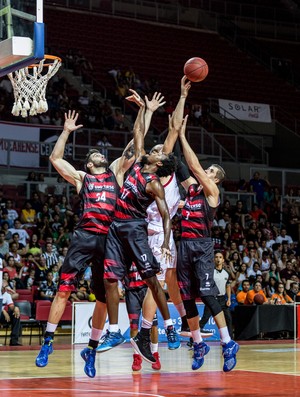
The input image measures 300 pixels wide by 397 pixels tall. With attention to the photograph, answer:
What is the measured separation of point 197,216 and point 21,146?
1225 centimetres

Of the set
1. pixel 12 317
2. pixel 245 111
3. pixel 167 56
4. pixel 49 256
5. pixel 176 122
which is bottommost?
pixel 12 317

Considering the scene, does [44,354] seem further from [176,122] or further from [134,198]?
[176,122]

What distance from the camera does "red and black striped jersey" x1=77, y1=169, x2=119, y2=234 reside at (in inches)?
384

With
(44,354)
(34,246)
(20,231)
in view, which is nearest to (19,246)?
(34,246)

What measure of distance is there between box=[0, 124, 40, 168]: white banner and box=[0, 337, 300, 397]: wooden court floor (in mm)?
8752

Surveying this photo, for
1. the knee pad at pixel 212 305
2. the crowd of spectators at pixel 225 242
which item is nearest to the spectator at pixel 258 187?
the crowd of spectators at pixel 225 242

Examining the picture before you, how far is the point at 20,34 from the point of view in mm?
9234

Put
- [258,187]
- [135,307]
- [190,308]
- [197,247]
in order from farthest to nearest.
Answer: [258,187] → [135,307] → [197,247] → [190,308]

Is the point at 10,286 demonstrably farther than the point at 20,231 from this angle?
No

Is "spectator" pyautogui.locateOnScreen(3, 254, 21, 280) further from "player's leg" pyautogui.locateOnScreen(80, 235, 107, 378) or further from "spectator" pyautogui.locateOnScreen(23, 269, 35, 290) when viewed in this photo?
"player's leg" pyautogui.locateOnScreen(80, 235, 107, 378)

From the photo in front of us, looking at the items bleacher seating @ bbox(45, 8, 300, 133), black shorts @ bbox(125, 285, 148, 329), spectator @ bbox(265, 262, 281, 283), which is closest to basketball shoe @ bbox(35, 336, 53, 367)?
black shorts @ bbox(125, 285, 148, 329)

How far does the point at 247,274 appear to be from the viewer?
20.9 m

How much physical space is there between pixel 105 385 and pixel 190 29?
26115 millimetres

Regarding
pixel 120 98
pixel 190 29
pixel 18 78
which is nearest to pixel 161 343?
pixel 18 78
